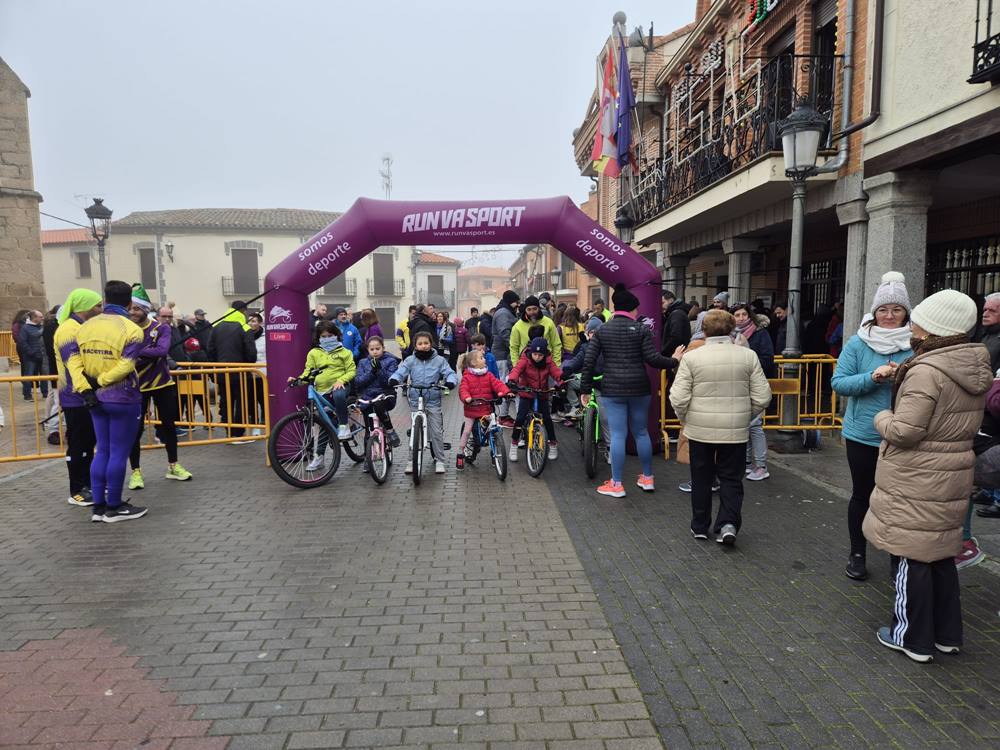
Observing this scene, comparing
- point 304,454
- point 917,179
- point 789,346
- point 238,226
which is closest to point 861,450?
point 789,346

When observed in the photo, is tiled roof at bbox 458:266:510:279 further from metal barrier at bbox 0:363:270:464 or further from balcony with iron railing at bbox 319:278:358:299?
metal barrier at bbox 0:363:270:464

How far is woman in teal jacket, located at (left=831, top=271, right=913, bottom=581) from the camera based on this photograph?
13.3ft

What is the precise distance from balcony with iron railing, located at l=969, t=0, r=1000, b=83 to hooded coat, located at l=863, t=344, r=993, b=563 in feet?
15.8

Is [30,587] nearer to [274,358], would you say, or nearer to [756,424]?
[274,358]

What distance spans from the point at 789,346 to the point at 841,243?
585cm

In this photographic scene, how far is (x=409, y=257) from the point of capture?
48.9 metres

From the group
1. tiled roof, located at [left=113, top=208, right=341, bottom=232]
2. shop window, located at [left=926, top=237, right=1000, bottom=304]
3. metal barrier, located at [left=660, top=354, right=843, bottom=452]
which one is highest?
tiled roof, located at [left=113, top=208, right=341, bottom=232]

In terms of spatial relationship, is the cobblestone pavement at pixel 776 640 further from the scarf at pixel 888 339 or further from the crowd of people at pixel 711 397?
the scarf at pixel 888 339

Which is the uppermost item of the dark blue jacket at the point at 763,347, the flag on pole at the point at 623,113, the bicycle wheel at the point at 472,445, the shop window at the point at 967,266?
the flag on pole at the point at 623,113

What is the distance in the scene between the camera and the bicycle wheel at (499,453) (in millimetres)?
6859

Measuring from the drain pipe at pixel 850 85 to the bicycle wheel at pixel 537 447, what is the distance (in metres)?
5.10

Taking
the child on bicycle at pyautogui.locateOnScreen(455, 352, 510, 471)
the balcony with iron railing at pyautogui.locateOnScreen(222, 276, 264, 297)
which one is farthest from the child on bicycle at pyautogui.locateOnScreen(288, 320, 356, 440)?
the balcony with iron railing at pyautogui.locateOnScreen(222, 276, 264, 297)

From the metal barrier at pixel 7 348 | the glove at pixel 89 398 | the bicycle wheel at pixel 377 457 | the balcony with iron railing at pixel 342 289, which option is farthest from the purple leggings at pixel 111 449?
the balcony with iron railing at pixel 342 289

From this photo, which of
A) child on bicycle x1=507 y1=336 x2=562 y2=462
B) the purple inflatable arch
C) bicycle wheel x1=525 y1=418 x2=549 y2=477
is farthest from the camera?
the purple inflatable arch
